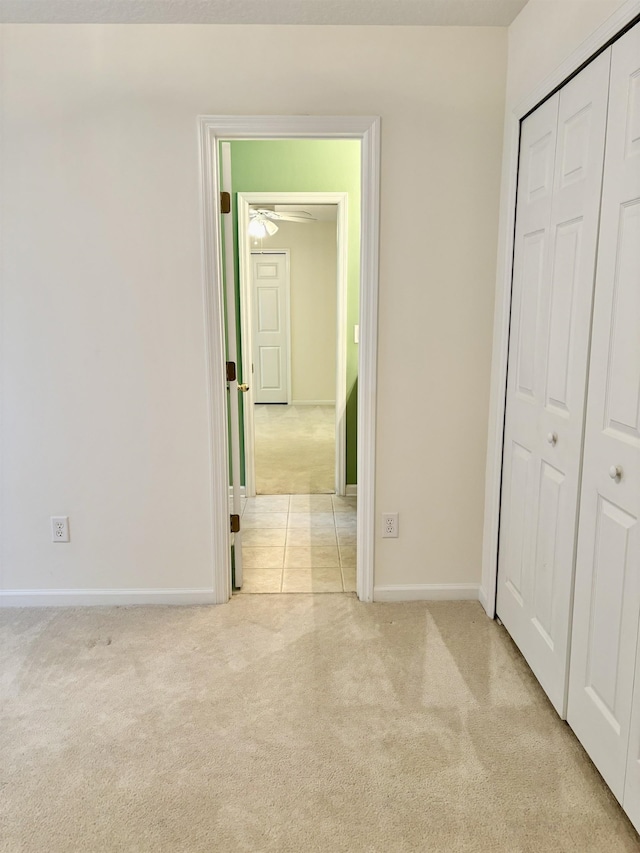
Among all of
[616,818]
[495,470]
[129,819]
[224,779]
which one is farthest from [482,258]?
[129,819]

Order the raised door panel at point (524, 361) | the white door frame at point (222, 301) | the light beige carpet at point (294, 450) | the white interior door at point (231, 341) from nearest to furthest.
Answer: the raised door panel at point (524, 361) → the white door frame at point (222, 301) → the white interior door at point (231, 341) → the light beige carpet at point (294, 450)

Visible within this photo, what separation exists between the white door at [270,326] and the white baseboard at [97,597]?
5332mm

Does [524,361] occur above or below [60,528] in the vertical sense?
above

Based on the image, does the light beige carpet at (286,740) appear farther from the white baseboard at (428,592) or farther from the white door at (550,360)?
the white door at (550,360)

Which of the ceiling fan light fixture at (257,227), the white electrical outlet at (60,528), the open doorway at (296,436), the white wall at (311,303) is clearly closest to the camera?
the white electrical outlet at (60,528)

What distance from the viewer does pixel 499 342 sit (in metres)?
2.43

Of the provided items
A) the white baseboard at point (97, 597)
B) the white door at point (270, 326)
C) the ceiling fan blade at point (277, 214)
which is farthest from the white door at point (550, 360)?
the white door at point (270, 326)

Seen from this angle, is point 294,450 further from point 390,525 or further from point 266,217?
point 390,525

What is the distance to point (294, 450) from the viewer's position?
566cm

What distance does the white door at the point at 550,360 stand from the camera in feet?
5.60

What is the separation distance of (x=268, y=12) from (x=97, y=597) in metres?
2.50

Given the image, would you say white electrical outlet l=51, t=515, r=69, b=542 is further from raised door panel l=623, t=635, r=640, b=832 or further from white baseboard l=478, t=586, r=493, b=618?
raised door panel l=623, t=635, r=640, b=832

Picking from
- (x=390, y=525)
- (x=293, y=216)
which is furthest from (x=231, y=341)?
(x=293, y=216)

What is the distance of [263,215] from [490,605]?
14.6 feet
